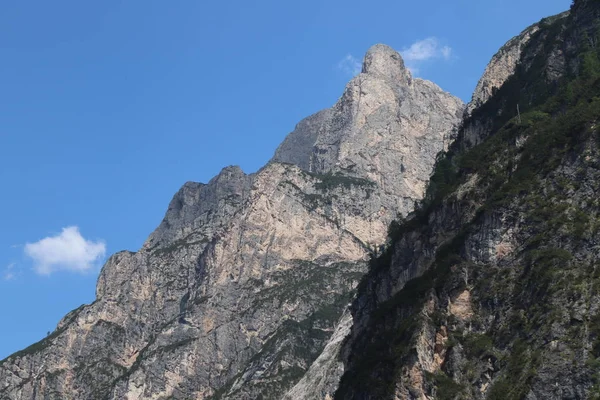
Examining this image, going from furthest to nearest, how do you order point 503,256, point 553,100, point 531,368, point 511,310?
point 553,100 → point 503,256 → point 511,310 → point 531,368

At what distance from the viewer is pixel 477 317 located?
12812 centimetres

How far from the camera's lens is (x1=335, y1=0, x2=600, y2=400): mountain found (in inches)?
4471

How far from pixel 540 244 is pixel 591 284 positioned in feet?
42.9

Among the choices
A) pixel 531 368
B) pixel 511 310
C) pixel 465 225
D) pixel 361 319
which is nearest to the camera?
pixel 531 368

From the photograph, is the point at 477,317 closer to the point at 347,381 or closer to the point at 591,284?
the point at 591,284

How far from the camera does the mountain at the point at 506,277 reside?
373 ft

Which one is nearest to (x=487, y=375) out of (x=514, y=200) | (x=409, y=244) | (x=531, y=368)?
(x=531, y=368)

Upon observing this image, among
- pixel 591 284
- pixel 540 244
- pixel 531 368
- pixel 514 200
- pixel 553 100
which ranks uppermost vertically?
pixel 553 100

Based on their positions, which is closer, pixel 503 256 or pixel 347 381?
pixel 503 256

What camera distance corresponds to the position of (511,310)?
124m

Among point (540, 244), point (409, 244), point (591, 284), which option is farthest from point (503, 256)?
point (409, 244)

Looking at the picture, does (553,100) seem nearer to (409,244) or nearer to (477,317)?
(409,244)

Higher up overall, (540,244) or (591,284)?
(540,244)

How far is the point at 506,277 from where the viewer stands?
12838 centimetres
